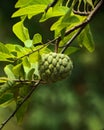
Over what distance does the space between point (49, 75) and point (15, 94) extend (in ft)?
0.24

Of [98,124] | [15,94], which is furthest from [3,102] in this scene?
[98,124]

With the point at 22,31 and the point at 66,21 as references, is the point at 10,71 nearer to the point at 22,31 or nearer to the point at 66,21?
the point at 22,31

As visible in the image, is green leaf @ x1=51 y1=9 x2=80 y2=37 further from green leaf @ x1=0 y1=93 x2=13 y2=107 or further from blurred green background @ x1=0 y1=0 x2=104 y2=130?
blurred green background @ x1=0 y1=0 x2=104 y2=130

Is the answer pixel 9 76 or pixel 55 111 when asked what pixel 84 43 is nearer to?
pixel 9 76

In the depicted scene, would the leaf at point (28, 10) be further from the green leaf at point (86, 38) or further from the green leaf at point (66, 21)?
the green leaf at point (86, 38)

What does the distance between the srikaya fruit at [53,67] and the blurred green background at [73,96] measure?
11.0 ft

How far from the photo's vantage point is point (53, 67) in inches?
42.0

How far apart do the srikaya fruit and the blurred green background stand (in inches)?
132

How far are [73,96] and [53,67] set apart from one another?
Result: 3.82 metres

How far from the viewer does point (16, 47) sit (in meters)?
1.05

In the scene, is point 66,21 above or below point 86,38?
above

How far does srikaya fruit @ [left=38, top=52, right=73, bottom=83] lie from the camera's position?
3.38ft

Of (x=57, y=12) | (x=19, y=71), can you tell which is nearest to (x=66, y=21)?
(x=57, y=12)

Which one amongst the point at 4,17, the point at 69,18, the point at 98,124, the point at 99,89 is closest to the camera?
the point at 69,18
